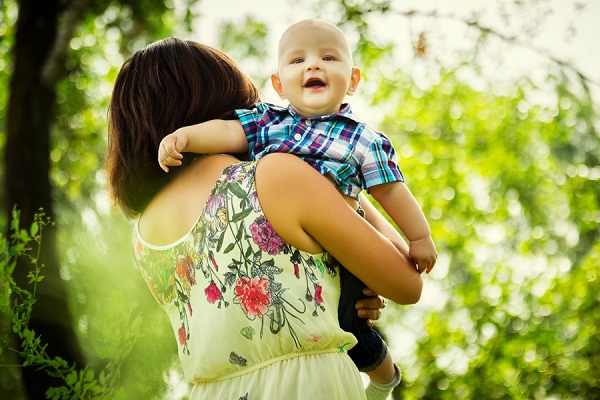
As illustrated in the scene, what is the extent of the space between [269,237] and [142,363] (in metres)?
1.07

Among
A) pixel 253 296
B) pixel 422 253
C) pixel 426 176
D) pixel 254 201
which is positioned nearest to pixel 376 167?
pixel 422 253

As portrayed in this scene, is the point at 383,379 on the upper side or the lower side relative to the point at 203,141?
lower

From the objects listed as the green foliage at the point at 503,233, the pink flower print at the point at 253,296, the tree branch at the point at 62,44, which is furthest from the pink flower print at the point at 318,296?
the green foliage at the point at 503,233

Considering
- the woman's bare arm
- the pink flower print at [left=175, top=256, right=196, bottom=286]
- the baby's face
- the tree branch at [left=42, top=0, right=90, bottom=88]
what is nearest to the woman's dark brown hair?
the baby's face

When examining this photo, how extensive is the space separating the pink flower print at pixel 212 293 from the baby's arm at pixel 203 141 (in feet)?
0.90

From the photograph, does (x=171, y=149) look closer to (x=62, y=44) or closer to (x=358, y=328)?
(x=358, y=328)

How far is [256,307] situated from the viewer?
5.46 feet

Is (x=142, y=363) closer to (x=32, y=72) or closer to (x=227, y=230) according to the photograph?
(x=227, y=230)

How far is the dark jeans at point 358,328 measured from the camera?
1775 millimetres

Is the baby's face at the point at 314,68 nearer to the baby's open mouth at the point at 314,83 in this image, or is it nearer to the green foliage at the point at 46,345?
the baby's open mouth at the point at 314,83

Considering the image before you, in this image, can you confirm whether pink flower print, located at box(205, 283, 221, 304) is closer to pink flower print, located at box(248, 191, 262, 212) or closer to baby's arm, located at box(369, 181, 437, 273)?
pink flower print, located at box(248, 191, 262, 212)

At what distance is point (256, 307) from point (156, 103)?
0.59 metres

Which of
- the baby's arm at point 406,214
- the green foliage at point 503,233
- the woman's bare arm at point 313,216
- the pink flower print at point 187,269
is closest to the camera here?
the woman's bare arm at point 313,216

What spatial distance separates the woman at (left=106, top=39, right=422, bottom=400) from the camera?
65.0 inches
